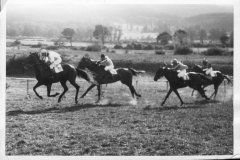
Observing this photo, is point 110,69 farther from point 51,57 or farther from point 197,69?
point 197,69

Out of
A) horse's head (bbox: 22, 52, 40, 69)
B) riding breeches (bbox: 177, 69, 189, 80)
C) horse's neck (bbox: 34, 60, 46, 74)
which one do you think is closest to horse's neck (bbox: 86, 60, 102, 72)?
horse's neck (bbox: 34, 60, 46, 74)

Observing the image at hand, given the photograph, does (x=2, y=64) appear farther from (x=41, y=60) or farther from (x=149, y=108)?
(x=149, y=108)

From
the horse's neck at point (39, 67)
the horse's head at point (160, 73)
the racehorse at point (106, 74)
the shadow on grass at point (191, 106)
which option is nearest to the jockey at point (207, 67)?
the shadow on grass at point (191, 106)

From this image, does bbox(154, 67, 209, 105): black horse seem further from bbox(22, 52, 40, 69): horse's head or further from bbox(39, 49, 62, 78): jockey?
bbox(22, 52, 40, 69): horse's head

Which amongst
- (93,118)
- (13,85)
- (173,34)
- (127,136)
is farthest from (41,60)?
(173,34)

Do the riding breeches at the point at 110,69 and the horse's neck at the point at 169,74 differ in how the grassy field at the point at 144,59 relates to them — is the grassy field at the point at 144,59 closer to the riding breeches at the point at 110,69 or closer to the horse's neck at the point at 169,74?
the riding breeches at the point at 110,69

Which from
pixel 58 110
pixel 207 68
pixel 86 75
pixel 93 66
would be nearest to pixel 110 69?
pixel 93 66
